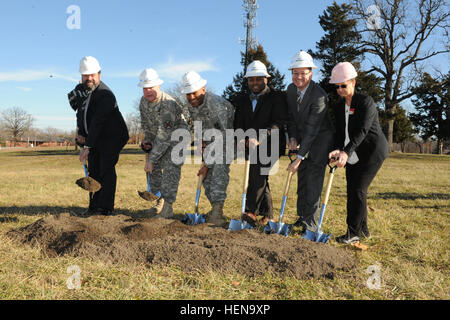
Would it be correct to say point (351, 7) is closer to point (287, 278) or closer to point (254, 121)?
point (254, 121)

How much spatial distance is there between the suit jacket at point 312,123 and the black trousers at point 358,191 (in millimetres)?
418

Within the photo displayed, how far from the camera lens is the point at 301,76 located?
4.29m

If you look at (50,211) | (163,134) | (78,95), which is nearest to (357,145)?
(163,134)

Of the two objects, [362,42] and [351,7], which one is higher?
[351,7]

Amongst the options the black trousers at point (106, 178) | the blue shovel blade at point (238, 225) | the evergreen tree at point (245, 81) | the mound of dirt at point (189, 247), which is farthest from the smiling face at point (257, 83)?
the evergreen tree at point (245, 81)

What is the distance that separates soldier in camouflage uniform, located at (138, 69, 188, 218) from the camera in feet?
17.2

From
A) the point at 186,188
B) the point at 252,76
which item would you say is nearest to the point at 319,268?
the point at 252,76

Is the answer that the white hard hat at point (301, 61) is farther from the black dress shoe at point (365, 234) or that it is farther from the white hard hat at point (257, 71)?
the black dress shoe at point (365, 234)

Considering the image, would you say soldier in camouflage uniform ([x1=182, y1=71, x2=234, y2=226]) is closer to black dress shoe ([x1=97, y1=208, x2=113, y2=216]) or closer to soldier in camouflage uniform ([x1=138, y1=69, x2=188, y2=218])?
soldier in camouflage uniform ([x1=138, y1=69, x2=188, y2=218])

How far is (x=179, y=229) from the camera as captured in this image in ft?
13.6

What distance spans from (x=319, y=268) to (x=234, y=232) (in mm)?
1168

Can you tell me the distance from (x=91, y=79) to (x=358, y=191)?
13.9 feet

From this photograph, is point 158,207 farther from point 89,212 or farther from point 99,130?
point 99,130

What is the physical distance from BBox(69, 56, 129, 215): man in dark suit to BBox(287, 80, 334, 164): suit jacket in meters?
2.82
